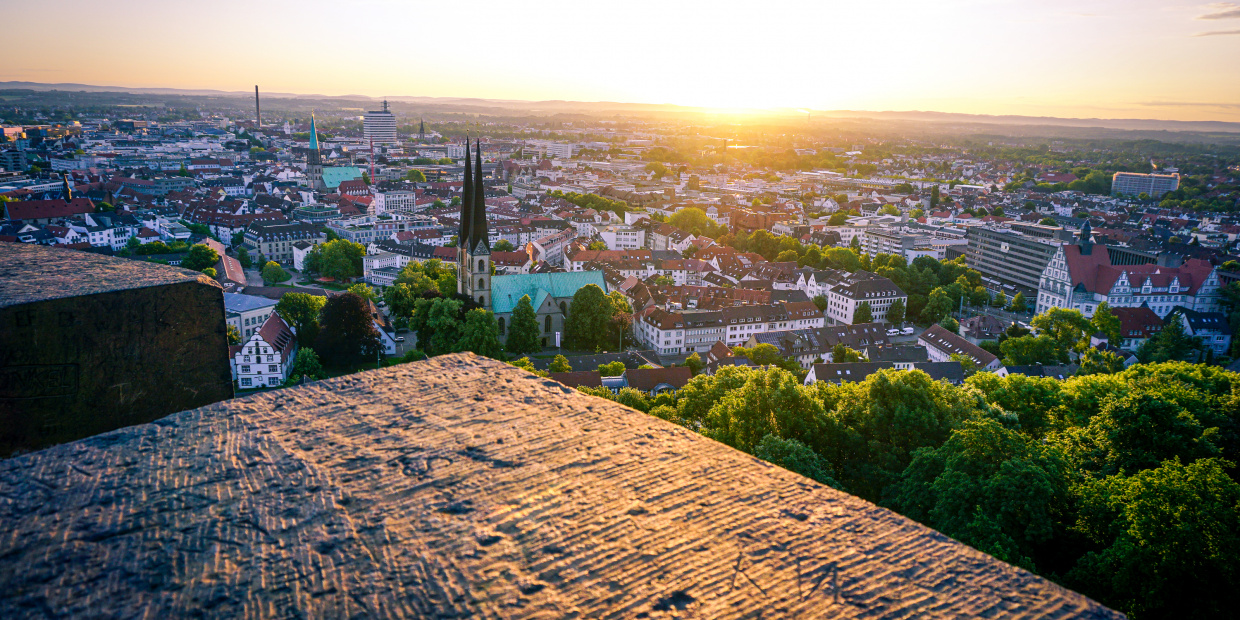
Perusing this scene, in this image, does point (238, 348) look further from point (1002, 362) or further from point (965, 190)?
point (965, 190)

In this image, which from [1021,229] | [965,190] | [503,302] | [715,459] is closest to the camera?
[715,459]

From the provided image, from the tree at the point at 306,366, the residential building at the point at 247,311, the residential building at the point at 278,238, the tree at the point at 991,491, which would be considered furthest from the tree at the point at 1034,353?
the residential building at the point at 278,238

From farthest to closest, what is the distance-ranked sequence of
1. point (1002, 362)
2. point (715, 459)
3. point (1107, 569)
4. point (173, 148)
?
point (173, 148), point (1002, 362), point (1107, 569), point (715, 459)

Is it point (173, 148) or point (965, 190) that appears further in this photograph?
point (173, 148)

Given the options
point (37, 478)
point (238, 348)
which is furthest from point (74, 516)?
point (238, 348)

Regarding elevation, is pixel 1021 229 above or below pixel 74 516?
below

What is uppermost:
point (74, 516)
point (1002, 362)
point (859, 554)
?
point (74, 516)

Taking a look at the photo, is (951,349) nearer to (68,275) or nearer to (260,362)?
(260,362)

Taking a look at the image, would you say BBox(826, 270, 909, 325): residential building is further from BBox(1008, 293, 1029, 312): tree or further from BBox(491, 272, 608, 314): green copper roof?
BBox(491, 272, 608, 314): green copper roof
